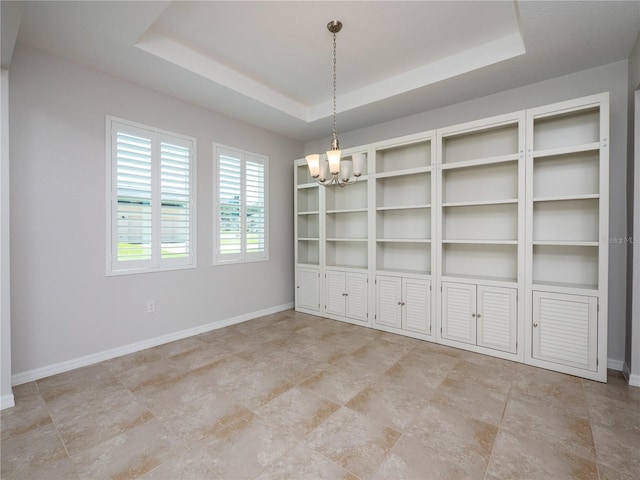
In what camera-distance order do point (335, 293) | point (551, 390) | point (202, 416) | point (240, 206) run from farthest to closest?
point (335, 293)
point (240, 206)
point (551, 390)
point (202, 416)

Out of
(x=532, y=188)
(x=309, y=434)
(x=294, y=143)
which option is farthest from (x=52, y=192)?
(x=532, y=188)

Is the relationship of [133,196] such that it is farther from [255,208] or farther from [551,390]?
[551,390]

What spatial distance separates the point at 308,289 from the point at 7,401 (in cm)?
332

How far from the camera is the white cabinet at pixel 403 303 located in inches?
141

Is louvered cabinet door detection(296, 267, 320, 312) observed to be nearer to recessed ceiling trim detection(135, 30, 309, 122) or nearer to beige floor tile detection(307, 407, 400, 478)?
recessed ceiling trim detection(135, 30, 309, 122)

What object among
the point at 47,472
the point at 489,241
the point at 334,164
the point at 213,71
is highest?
the point at 213,71

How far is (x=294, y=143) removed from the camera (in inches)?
202

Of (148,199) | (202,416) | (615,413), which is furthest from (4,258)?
(615,413)

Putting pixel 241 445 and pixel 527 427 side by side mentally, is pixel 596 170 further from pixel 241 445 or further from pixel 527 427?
pixel 241 445

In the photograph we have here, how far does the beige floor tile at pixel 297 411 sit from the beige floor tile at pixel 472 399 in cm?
86

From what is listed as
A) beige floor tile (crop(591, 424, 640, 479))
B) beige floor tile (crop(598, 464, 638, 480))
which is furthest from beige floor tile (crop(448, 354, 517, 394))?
beige floor tile (crop(598, 464, 638, 480))

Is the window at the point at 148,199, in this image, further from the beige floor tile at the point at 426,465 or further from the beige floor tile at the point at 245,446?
the beige floor tile at the point at 426,465

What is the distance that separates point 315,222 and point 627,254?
150 inches

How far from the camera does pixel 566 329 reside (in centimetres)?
276
